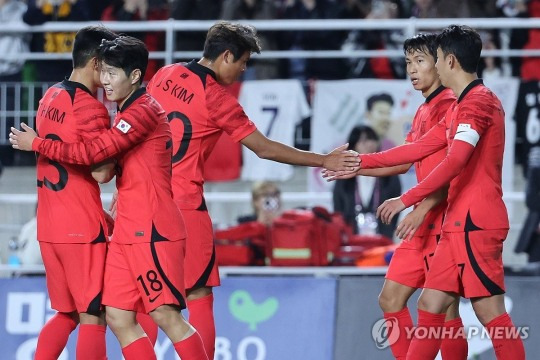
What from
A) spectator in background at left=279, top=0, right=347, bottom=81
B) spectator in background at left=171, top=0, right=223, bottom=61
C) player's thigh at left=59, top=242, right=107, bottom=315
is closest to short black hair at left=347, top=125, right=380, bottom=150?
spectator in background at left=279, top=0, right=347, bottom=81

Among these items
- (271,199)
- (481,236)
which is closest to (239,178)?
Result: (271,199)

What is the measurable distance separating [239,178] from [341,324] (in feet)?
7.53

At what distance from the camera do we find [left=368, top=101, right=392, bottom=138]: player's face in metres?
10.7

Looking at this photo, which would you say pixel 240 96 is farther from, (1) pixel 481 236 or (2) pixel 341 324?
(1) pixel 481 236

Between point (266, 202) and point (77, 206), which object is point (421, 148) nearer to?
point (77, 206)

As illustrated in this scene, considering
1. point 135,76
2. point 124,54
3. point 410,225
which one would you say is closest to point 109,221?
point 135,76

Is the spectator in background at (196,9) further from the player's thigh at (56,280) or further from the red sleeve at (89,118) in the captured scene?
the player's thigh at (56,280)

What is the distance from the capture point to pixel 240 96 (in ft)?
36.0

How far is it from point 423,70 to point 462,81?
459mm

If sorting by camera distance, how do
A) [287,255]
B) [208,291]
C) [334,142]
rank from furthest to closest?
1. [334,142]
2. [287,255]
3. [208,291]

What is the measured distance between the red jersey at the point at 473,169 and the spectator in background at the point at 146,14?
486cm

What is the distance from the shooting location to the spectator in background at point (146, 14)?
1180 centimetres

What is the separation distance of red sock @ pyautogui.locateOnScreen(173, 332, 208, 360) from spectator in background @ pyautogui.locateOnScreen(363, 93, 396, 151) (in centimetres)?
425

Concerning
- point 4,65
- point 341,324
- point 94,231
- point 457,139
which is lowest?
point 341,324
